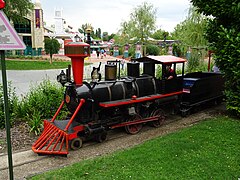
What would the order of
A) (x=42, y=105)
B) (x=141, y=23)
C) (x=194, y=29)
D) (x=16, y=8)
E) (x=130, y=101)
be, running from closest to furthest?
(x=130, y=101), (x=42, y=105), (x=194, y=29), (x=16, y=8), (x=141, y=23)

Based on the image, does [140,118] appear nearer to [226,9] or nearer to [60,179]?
[60,179]

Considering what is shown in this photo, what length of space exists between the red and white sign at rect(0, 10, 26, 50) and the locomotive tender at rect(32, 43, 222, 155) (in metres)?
2.68

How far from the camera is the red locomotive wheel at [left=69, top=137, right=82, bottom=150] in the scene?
5.84 m

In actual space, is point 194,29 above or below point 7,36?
above

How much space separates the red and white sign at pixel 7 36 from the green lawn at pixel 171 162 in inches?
101

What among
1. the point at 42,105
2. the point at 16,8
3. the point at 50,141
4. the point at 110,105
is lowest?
the point at 50,141

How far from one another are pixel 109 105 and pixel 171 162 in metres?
2.21

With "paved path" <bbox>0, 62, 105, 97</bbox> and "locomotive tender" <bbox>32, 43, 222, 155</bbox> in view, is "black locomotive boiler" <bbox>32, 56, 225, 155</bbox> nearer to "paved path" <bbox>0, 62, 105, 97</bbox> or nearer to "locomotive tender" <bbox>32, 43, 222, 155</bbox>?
"locomotive tender" <bbox>32, 43, 222, 155</bbox>

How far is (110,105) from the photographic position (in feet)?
20.2

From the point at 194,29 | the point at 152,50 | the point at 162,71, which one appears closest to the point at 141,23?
the point at 152,50

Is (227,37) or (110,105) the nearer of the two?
(110,105)

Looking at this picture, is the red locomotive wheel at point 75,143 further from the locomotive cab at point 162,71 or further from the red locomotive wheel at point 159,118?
the locomotive cab at point 162,71

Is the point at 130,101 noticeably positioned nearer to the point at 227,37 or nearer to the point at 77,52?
the point at 77,52

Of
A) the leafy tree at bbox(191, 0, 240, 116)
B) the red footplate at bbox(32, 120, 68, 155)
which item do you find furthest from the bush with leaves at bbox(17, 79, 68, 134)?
the leafy tree at bbox(191, 0, 240, 116)
